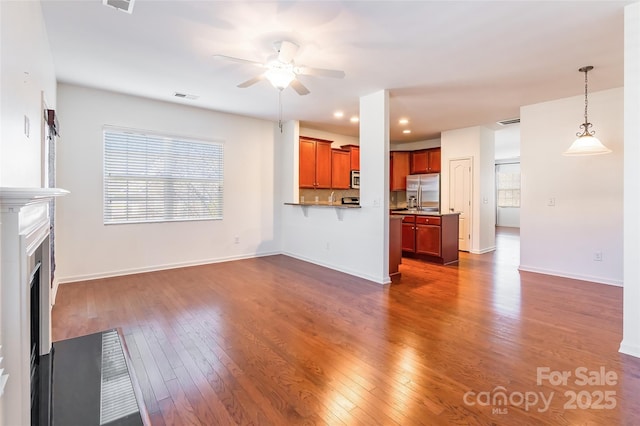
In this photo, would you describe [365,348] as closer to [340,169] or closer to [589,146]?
[589,146]

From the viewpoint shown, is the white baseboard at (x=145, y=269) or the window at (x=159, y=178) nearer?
the white baseboard at (x=145, y=269)

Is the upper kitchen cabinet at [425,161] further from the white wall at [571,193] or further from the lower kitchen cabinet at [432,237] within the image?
the white wall at [571,193]

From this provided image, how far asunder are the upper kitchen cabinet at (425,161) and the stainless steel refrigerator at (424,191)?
172 millimetres

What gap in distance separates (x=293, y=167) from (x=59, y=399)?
487 cm

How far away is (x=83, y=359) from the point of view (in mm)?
2152

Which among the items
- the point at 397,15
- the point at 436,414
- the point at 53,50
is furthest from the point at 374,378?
the point at 53,50

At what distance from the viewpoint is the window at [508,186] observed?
12094 millimetres

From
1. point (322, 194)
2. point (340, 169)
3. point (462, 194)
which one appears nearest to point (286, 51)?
point (340, 169)

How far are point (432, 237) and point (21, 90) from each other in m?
5.48

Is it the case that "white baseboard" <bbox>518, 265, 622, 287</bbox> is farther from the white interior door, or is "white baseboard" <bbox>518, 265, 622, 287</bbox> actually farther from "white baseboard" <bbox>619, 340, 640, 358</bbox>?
"white baseboard" <bbox>619, 340, 640, 358</bbox>

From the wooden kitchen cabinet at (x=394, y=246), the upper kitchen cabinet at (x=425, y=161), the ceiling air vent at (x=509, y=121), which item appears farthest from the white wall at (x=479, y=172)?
the wooden kitchen cabinet at (x=394, y=246)

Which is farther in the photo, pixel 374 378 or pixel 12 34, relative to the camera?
pixel 374 378

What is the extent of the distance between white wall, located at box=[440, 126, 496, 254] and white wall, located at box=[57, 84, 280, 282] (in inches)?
158

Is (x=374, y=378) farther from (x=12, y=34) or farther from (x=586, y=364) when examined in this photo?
(x=12, y=34)
